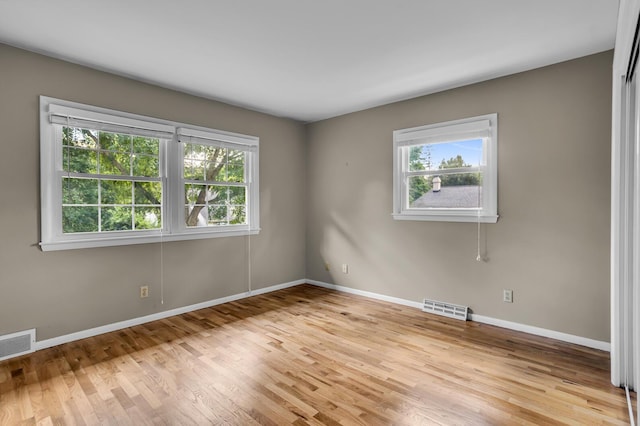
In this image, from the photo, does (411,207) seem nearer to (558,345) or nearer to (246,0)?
(558,345)

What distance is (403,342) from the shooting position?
9.89 feet

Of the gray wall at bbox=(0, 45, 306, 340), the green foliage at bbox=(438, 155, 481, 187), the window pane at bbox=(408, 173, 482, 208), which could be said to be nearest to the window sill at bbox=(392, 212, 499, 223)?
the window pane at bbox=(408, 173, 482, 208)

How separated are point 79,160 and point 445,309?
4103 millimetres

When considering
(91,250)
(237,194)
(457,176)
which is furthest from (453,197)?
(91,250)

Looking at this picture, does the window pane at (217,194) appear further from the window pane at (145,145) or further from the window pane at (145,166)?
the window pane at (145,145)

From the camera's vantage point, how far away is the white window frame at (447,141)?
11.2ft

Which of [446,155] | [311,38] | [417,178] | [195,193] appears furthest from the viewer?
[417,178]

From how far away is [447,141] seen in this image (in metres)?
3.78

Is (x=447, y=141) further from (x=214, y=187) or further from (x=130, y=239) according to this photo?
Result: (x=130, y=239)

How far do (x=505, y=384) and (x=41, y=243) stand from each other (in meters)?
3.89

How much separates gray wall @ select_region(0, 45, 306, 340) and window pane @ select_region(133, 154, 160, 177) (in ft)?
1.57

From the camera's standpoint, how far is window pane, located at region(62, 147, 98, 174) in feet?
9.89

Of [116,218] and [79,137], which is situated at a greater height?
[79,137]

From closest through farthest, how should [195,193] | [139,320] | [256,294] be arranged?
[139,320]
[195,193]
[256,294]
